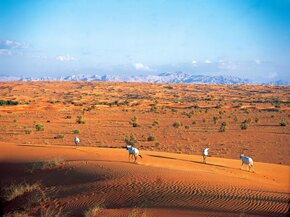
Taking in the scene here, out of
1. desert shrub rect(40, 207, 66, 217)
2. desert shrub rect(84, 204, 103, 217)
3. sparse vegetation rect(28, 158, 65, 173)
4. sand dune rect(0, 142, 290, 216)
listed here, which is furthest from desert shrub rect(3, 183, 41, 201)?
desert shrub rect(84, 204, 103, 217)

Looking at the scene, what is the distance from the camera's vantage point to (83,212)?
1002 centimetres

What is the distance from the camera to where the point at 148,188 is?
11.4 meters

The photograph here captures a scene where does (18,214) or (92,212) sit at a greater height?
(92,212)

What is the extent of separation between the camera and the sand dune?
31.5 ft

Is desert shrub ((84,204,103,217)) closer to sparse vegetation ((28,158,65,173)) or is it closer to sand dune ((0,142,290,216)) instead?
sand dune ((0,142,290,216))

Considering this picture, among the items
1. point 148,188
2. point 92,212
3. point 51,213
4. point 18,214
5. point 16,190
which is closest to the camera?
point 92,212

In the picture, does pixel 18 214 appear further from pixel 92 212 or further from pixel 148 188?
pixel 148 188

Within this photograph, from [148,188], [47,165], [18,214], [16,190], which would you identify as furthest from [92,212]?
[47,165]

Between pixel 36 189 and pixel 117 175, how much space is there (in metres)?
2.92

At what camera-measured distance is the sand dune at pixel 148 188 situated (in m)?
9.59

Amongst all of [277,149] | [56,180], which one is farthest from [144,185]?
[277,149]

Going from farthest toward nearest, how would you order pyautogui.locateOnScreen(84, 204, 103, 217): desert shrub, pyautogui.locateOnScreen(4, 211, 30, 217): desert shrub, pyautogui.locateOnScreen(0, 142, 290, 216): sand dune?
pyautogui.locateOnScreen(4, 211, 30, 217): desert shrub < pyautogui.locateOnScreen(0, 142, 290, 216): sand dune < pyautogui.locateOnScreen(84, 204, 103, 217): desert shrub

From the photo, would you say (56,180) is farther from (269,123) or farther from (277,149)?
(269,123)

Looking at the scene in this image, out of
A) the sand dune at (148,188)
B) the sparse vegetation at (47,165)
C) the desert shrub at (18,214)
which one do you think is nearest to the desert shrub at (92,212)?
the sand dune at (148,188)
